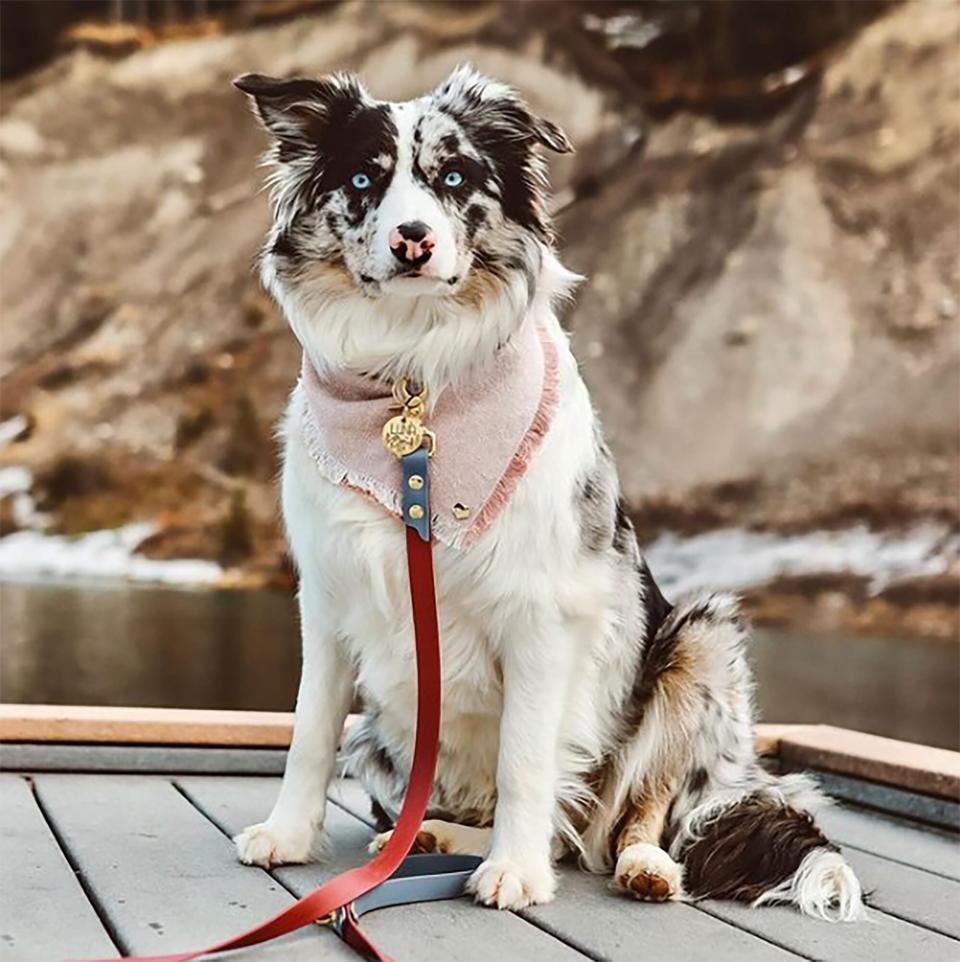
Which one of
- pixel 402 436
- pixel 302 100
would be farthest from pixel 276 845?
pixel 302 100

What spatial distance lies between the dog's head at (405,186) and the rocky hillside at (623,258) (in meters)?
4.85

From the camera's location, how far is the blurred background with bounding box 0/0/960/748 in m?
6.64

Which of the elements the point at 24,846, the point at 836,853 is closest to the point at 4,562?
the point at 24,846

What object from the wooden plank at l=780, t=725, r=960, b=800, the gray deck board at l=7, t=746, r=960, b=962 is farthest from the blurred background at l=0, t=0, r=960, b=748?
the gray deck board at l=7, t=746, r=960, b=962

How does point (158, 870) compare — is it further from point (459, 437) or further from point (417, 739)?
point (459, 437)

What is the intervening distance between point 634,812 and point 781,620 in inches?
196

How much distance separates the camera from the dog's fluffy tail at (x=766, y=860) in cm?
168

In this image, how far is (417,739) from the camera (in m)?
1.71

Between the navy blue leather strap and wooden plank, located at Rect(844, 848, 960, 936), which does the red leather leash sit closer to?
the navy blue leather strap

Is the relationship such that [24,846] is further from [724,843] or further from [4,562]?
[4,562]

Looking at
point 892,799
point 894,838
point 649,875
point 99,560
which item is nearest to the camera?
point 649,875

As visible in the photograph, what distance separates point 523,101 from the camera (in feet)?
5.95

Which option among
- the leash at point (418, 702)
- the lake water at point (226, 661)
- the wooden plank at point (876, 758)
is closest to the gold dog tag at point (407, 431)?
the leash at point (418, 702)

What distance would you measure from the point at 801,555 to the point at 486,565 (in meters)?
5.26
